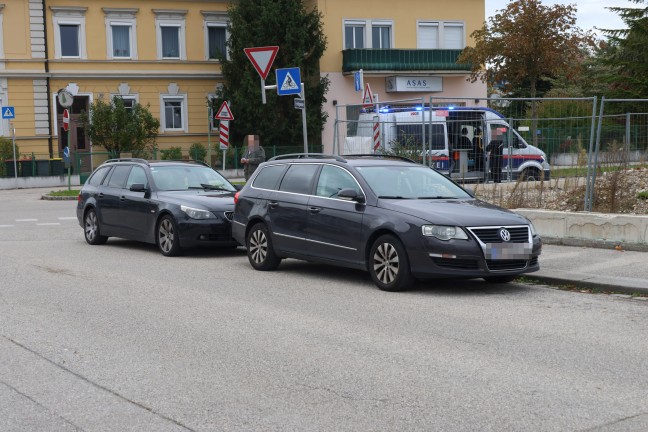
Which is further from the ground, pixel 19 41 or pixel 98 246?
pixel 19 41

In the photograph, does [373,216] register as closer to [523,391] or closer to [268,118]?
[523,391]

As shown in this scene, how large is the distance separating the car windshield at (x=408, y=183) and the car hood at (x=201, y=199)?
360 centimetres

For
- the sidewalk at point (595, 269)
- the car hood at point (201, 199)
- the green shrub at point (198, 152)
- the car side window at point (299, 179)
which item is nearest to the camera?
the sidewalk at point (595, 269)

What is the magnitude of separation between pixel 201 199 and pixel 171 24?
3513cm

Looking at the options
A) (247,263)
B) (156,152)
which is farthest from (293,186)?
(156,152)

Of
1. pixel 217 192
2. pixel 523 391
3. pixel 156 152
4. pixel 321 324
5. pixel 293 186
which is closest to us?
pixel 523 391

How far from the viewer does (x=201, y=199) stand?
50.4 ft

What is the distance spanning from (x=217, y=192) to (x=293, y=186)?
11.4 ft

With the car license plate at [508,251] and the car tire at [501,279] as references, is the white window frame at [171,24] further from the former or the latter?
the car license plate at [508,251]

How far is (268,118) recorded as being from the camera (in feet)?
149

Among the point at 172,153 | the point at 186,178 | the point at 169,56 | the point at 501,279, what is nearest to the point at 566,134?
the point at 501,279

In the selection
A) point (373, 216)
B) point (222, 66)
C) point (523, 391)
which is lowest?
point (523, 391)

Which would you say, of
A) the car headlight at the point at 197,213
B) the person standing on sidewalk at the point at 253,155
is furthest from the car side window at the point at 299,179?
the person standing on sidewalk at the point at 253,155

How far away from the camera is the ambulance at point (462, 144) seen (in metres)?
17.5
